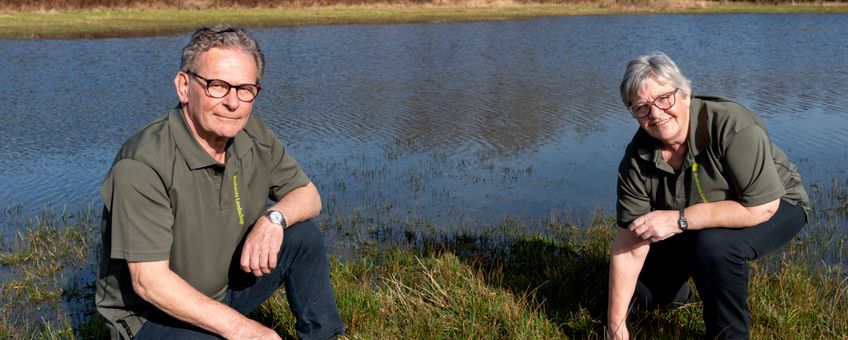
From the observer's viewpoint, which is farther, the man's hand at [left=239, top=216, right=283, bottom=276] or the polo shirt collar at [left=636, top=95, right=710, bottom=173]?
the polo shirt collar at [left=636, top=95, right=710, bottom=173]

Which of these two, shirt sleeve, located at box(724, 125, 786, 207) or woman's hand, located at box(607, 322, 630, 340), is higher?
shirt sleeve, located at box(724, 125, 786, 207)

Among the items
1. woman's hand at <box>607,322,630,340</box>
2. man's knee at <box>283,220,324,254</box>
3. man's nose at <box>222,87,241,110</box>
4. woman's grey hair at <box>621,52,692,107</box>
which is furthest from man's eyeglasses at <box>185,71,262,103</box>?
woman's hand at <box>607,322,630,340</box>

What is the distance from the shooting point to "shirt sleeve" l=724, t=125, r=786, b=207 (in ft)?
12.0

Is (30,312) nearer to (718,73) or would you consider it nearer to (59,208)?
(59,208)

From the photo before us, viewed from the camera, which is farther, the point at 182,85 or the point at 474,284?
the point at 474,284

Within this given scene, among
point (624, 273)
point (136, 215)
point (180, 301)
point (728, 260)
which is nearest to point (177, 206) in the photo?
point (136, 215)

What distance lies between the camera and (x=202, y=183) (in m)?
3.30

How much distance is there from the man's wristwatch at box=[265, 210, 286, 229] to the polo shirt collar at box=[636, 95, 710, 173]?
68.6 inches

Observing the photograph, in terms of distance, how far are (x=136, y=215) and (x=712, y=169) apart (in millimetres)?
2570

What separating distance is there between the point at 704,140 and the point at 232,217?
7.27ft

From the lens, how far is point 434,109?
12.4 m

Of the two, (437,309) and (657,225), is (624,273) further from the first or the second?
(437,309)

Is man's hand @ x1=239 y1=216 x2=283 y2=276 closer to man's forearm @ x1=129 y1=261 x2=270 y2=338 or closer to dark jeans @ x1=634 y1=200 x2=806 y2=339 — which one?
man's forearm @ x1=129 y1=261 x2=270 y2=338

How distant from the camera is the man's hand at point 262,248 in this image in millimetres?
3389
